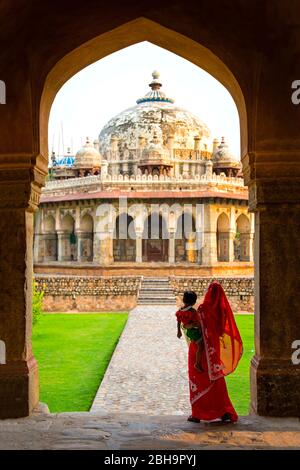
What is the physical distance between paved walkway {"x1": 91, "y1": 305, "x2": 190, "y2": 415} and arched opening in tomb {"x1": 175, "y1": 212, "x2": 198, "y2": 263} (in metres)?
15.1

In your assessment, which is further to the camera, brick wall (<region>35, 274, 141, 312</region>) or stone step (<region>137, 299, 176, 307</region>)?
brick wall (<region>35, 274, 141, 312</region>)

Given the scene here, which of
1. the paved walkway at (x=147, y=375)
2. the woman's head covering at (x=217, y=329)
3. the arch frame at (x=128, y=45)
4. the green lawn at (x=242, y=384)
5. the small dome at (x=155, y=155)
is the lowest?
the green lawn at (x=242, y=384)

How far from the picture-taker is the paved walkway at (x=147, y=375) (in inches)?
290

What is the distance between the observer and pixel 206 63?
19.3ft

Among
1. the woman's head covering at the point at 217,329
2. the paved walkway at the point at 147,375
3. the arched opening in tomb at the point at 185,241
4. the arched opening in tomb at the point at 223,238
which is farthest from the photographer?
the arched opening in tomb at the point at 185,241

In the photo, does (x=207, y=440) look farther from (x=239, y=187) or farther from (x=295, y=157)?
(x=239, y=187)

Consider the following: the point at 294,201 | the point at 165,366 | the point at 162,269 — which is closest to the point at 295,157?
the point at 294,201

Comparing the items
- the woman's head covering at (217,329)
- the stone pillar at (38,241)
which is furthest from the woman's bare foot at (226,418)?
the stone pillar at (38,241)

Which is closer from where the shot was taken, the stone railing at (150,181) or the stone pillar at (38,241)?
the stone railing at (150,181)

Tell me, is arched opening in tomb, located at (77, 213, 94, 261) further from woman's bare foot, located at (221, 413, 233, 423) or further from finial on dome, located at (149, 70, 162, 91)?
woman's bare foot, located at (221, 413, 233, 423)

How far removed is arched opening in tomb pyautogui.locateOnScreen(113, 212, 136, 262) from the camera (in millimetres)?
29834

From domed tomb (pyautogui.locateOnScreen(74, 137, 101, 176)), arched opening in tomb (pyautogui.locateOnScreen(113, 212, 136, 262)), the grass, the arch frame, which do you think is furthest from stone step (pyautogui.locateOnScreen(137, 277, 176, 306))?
the arch frame

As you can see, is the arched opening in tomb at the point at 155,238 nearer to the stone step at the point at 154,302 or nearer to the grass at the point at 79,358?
the stone step at the point at 154,302

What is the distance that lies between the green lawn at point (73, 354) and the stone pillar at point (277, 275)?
11.4ft
